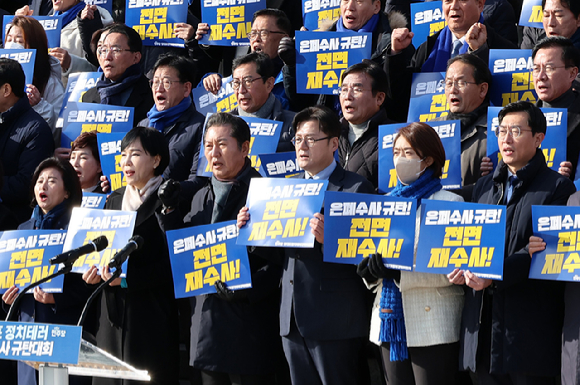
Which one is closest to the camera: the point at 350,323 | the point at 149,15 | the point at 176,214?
the point at 350,323

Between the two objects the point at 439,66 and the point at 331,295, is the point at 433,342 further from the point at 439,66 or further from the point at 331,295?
the point at 439,66

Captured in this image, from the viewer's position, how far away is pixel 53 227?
21.4 feet

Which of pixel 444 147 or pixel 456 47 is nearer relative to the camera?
pixel 444 147

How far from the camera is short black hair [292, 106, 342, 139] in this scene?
19.4 ft

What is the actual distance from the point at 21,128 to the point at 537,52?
4284 mm

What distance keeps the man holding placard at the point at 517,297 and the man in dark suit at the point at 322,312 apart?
0.72 meters

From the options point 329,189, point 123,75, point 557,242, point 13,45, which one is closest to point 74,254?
point 329,189

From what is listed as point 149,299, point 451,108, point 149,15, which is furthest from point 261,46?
point 149,299

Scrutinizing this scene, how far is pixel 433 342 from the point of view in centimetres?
529

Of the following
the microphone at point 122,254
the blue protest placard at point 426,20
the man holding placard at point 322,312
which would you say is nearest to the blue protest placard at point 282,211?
the man holding placard at point 322,312

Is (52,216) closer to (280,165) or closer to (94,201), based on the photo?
(94,201)

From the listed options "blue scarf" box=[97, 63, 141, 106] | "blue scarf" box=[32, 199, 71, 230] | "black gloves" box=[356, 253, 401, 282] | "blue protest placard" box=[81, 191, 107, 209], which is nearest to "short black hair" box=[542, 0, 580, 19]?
"black gloves" box=[356, 253, 401, 282]

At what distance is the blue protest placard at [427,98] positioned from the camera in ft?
22.4

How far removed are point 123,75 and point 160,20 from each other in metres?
0.94
